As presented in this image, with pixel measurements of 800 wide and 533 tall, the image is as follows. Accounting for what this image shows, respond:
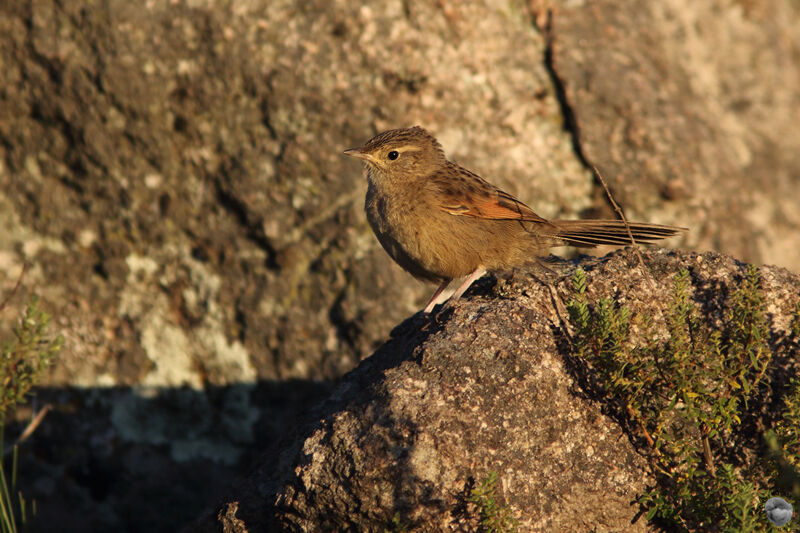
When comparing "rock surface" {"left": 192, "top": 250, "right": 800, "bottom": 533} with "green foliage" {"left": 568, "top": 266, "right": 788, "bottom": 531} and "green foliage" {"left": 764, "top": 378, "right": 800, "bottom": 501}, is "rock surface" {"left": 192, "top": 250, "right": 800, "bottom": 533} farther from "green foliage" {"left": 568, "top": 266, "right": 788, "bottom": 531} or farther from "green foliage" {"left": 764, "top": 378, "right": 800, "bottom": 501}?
"green foliage" {"left": 764, "top": 378, "right": 800, "bottom": 501}

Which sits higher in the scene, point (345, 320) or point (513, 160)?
point (513, 160)

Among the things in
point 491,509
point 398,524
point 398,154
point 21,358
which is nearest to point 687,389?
point 491,509

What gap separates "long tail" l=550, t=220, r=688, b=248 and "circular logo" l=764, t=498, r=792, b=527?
7.00 feet

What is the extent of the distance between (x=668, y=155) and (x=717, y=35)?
1936 mm

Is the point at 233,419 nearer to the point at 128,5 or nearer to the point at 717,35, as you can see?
the point at 128,5

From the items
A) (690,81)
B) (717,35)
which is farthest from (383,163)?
(717,35)

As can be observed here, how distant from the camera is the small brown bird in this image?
5086 millimetres

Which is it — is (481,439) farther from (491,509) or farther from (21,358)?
(21,358)

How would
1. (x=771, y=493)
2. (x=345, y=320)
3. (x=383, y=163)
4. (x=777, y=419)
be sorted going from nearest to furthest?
(x=771, y=493) < (x=777, y=419) < (x=383, y=163) < (x=345, y=320)

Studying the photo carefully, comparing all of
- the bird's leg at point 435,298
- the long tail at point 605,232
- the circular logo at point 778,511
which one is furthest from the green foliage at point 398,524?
the long tail at point 605,232

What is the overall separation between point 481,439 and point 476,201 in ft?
6.66

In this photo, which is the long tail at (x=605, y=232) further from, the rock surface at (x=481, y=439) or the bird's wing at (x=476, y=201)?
the rock surface at (x=481, y=439)

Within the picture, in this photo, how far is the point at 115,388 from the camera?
6.66m

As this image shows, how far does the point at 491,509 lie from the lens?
3.23 m
